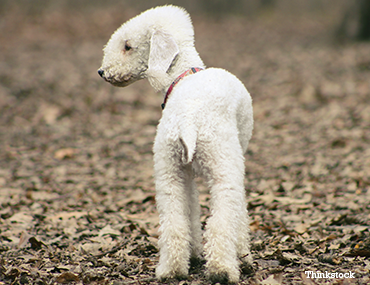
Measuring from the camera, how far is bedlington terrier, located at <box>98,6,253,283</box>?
248 cm

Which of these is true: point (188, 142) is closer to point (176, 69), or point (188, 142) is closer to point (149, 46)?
point (176, 69)

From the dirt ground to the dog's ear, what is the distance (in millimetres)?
1466

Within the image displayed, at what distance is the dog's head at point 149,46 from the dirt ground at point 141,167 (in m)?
1.46

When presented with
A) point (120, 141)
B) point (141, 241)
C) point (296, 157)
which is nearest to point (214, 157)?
point (141, 241)

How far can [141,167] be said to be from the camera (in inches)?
253

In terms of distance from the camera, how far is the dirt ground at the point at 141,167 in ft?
10.5

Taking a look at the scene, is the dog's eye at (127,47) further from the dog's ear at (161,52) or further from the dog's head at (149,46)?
the dog's ear at (161,52)

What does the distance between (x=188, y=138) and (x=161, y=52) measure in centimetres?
73

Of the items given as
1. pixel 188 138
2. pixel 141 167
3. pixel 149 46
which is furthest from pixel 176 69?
pixel 141 167

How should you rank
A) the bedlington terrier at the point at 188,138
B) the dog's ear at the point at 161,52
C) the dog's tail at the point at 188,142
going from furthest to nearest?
the dog's ear at the point at 161,52 < the bedlington terrier at the point at 188,138 < the dog's tail at the point at 188,142

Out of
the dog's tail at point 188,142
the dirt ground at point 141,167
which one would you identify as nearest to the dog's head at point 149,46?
the dog's tail at point 188,142

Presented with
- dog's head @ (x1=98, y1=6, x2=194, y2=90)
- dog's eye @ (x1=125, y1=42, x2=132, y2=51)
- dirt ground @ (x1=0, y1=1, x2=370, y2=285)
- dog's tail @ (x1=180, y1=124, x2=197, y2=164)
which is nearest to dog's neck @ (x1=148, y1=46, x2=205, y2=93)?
dog's head @ (x1=98, y1=6, x2=194, y2=90)

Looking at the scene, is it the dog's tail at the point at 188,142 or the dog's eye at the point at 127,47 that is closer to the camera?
the dog's tail at the point at 188,142

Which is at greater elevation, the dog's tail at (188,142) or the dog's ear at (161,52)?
the dog's ear at (161,52)
